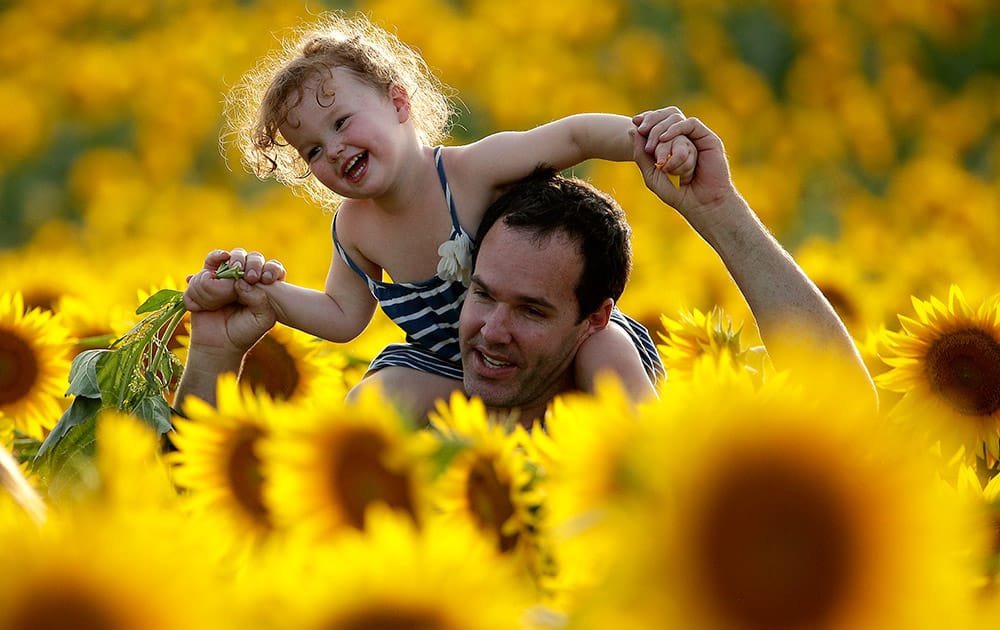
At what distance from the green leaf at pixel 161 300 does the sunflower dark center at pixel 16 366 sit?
0.85 ft

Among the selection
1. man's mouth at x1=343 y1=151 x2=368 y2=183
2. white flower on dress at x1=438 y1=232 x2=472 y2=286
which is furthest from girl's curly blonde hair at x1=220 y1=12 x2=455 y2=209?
white flower on dress at x1=438 y1=232 x2=472 y2=286

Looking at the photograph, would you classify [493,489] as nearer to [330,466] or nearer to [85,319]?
[330,466]

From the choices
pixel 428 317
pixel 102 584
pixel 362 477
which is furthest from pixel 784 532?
pixel 428 317

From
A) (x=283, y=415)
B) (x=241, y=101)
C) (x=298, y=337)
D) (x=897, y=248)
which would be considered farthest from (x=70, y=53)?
(x=283, y=415)

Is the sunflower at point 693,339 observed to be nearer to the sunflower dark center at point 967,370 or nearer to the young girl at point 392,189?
the young girl at point 392,189

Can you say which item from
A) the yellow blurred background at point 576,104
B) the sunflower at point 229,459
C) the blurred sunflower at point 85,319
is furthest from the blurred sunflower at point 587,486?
the yellow blurred background at point 576,104

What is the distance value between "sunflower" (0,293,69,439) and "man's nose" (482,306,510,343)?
1.90 ft

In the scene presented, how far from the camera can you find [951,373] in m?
1.43

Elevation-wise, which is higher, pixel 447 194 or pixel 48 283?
pixel 447 194

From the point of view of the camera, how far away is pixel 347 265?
72.4 inches

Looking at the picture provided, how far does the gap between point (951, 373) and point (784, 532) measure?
100 centimetres

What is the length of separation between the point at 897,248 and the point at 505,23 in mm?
2331

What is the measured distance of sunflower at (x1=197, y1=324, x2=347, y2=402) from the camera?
1.68 m

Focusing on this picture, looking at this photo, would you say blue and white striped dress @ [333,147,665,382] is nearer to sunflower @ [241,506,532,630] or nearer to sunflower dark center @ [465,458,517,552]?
sunflower dark center @ [465,458,517,552]
